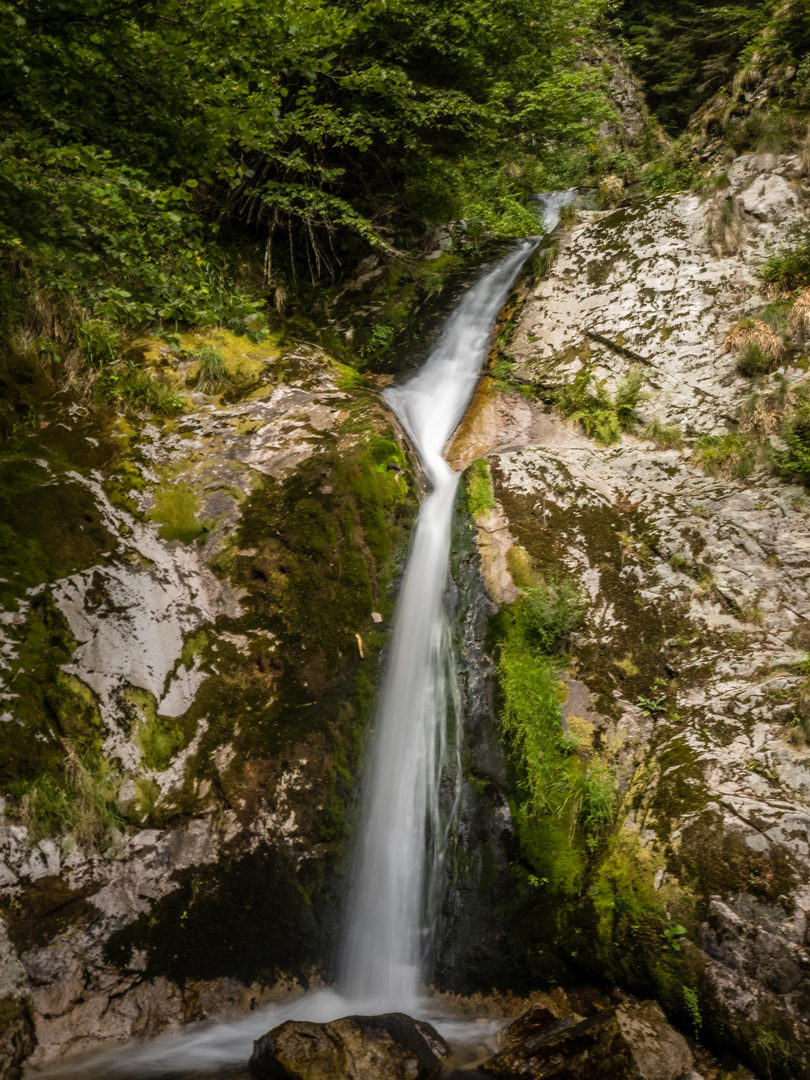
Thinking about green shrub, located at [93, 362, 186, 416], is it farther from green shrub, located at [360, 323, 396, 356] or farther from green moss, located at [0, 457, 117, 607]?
green shrub, located at [360, 323, 396, 356]

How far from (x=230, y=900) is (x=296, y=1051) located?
1118 mm

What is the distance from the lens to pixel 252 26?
4.50 meters

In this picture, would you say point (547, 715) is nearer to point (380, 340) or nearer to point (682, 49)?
point (380, 340)

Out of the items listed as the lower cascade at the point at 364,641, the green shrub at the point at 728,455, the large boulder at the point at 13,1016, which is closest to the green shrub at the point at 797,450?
the lower cascade at the point at 364,641

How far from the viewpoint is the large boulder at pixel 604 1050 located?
10.6 feet

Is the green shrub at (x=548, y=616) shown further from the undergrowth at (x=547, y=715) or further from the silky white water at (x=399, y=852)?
the silky white water at (x=399, y=852)

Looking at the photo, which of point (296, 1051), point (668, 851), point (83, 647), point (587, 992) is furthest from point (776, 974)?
point (83, 647)

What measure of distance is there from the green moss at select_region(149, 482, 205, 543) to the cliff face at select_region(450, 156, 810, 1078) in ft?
8.59

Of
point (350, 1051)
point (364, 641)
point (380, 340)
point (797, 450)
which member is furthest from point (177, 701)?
point (380, 340)

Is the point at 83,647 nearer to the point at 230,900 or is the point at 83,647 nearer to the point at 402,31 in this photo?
the point at 230,900

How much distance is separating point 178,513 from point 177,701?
1.70 m

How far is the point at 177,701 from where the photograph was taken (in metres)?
4.84

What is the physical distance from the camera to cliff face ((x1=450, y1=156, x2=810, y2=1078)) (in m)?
3.45

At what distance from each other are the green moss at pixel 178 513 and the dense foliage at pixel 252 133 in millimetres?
1526
